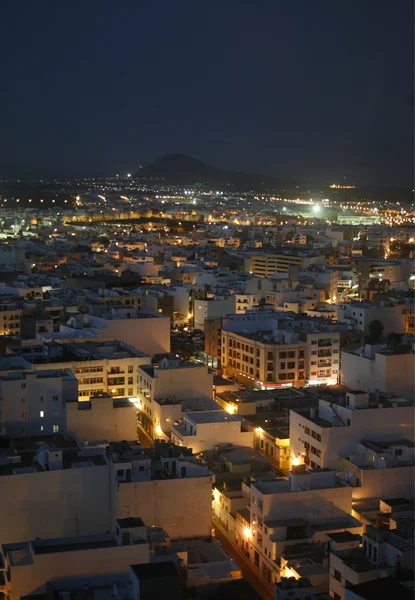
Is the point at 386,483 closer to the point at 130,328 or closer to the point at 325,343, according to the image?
the point at 325,343

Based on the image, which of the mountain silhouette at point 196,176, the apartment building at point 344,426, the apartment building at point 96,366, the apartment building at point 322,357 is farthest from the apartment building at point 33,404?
the mountain silhouette at point 196,176

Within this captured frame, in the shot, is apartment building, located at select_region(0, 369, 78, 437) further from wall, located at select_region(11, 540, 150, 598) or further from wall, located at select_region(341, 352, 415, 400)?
wall, located at select_region(341, 352, 415, 400)

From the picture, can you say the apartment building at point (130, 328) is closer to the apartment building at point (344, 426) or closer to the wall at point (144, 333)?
the wall at point (144, 333)

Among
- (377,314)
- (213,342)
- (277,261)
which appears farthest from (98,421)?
(277,261)

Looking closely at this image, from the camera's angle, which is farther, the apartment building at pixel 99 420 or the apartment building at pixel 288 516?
the apartment building at pixel 99 420

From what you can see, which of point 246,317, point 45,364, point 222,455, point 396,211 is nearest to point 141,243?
point 246,317
